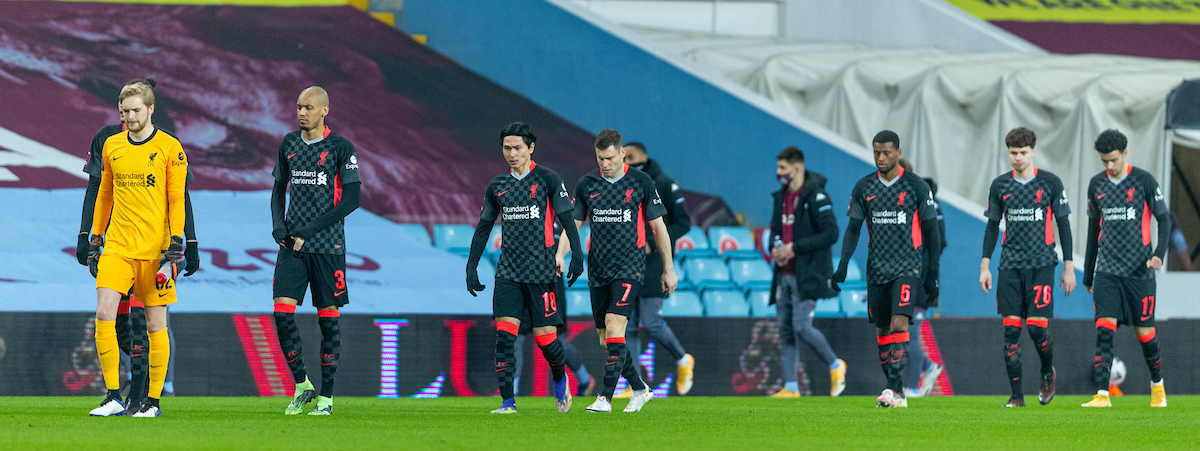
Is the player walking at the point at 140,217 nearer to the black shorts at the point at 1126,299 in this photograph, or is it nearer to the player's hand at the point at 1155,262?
the black shorts at the point at 1126,299

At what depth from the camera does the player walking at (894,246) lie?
9.57 meters

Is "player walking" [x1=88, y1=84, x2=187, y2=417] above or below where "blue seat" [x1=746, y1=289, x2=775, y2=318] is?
above

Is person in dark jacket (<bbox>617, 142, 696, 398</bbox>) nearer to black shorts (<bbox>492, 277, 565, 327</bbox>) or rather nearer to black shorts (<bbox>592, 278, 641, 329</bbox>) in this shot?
black shorts (<bbox>592, 278, 641, 329</bbox>)

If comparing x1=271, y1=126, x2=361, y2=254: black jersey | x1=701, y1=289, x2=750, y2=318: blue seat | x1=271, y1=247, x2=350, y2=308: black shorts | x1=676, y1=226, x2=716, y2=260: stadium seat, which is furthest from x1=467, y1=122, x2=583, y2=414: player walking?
x1=676, y1=226, x2=716, y2=260: stadium seat

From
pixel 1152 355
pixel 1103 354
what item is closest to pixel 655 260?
pixel 1103 354

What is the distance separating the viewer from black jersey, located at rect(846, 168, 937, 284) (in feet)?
31.5

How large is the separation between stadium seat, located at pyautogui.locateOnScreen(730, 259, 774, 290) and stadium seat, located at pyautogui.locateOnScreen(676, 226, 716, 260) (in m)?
0.34

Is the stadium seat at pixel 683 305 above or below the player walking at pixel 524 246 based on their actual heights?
below

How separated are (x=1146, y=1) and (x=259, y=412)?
63.7ft

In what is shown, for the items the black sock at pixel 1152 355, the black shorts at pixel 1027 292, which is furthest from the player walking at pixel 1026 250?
the black sock at pixel 1152 355

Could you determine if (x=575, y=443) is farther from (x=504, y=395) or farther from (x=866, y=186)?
(x=866, y=186)

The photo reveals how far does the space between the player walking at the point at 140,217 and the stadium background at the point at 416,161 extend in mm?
3570

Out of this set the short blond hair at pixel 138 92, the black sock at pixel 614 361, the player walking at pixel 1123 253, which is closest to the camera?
the short blond hair at pixel 138 92

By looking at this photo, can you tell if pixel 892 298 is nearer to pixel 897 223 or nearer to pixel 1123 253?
pixel 897 223
